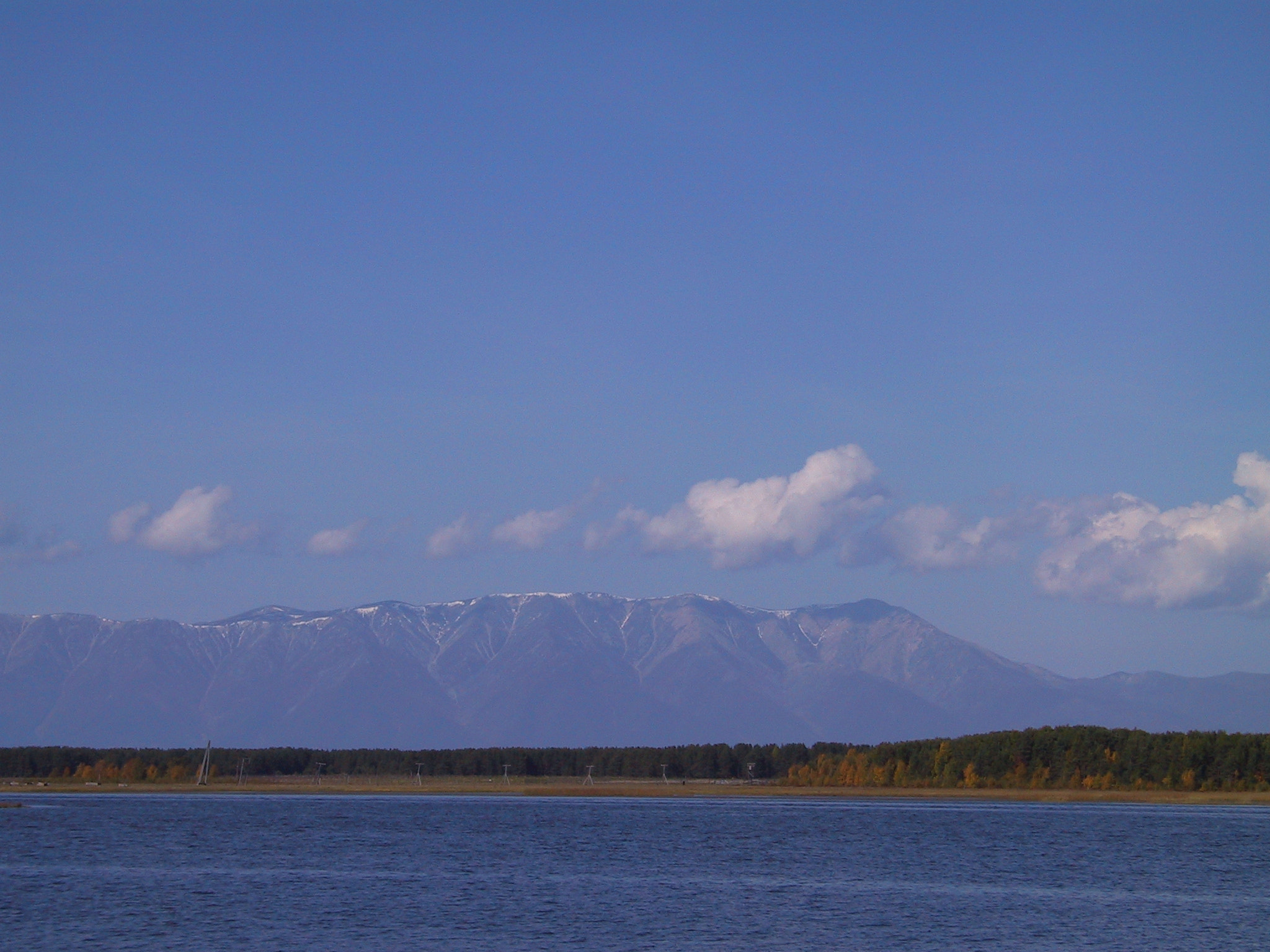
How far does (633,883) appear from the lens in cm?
7325

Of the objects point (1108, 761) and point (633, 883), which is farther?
point (1108, 761)

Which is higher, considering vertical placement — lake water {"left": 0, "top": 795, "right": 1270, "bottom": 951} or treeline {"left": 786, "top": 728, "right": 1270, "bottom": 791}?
treeline {"left": 786, "top": 728, "right": 1270, "bottom": 791}

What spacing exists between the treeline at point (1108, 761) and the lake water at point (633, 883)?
3572cm

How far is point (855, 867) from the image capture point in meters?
83.0

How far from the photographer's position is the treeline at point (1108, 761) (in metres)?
167

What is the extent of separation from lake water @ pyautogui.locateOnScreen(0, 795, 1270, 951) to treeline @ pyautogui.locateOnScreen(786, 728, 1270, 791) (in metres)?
35.7

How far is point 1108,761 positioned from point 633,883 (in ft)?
416

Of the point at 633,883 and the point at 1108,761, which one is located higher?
the point at 1108,761

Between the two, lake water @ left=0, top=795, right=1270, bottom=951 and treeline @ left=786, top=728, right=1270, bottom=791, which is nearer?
lake water @ left=0, top=795, right=1270, bottom=951

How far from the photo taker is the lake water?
54.3m

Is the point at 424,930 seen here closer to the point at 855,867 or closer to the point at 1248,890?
the point at 855,867

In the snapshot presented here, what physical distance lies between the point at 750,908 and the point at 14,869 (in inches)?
1656

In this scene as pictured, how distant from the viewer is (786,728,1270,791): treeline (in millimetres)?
167000

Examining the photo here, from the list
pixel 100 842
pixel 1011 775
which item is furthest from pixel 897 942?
pixel 1011 775
